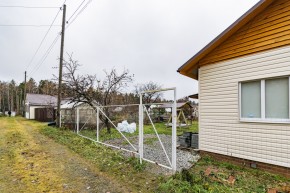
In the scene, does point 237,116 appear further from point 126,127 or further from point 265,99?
point 126,127

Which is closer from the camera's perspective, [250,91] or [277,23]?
[277,23]

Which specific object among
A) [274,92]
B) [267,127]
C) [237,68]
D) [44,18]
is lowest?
[267,127]

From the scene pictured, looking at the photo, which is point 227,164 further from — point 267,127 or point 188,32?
point 188,32

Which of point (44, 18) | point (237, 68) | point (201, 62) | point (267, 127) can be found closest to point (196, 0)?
point (201, 62)

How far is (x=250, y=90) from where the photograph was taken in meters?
6.32

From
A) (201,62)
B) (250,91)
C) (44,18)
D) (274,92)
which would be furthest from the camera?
(44,18)

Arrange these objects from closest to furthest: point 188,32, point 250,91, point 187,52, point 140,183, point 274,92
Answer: point 140,183 → point 274,92 → point 250,91 → point 188,32 → point 187,52

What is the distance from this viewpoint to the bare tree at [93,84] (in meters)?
14.2

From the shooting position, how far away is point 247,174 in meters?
5.81

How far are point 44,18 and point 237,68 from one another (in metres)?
16.4

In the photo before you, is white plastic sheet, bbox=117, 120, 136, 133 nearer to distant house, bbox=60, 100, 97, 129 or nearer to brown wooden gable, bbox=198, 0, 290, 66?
distant house, bbox=60, 100, 97, 129

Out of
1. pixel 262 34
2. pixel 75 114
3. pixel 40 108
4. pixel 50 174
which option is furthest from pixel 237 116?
pixel 40 108

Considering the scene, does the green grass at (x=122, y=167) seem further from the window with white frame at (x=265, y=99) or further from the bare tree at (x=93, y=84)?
the bare tree at (x=93, y=84)

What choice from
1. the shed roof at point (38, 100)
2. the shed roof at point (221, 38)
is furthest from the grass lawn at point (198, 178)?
the shed roof at point (38, 100)
